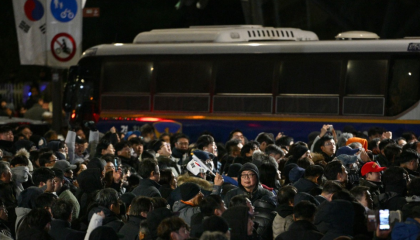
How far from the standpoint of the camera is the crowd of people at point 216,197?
6324mm

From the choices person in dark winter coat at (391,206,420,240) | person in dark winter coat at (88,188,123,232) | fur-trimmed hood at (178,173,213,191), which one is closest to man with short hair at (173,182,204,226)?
person in dark winter coat at (88,188,123,232)

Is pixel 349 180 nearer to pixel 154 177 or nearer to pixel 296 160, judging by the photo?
pixel 296 160

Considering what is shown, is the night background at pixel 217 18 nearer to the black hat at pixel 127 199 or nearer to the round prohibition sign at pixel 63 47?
the round prohibition sign at pixel 63 47

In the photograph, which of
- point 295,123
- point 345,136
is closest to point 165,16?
point 295,123

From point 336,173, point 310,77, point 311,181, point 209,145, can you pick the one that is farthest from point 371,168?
point 310,77

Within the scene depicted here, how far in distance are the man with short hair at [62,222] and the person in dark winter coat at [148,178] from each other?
144 cm

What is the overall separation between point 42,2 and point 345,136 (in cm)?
763

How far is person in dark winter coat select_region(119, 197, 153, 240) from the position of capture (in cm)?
679

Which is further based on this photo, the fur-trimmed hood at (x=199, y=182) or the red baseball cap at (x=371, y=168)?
the red baseball cap at (x=371, y=168)

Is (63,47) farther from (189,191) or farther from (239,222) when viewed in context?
(239,222)

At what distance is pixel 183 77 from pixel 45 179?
31.0 ft

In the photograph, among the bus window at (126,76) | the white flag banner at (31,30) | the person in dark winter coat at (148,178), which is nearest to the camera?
the person in dark winter coat at (148,178)

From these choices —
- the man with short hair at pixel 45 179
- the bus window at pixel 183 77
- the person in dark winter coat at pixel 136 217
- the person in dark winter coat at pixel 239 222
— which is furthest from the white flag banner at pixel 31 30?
the person in dark winter coat at pixel 239 222

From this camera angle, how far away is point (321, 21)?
26016mm
